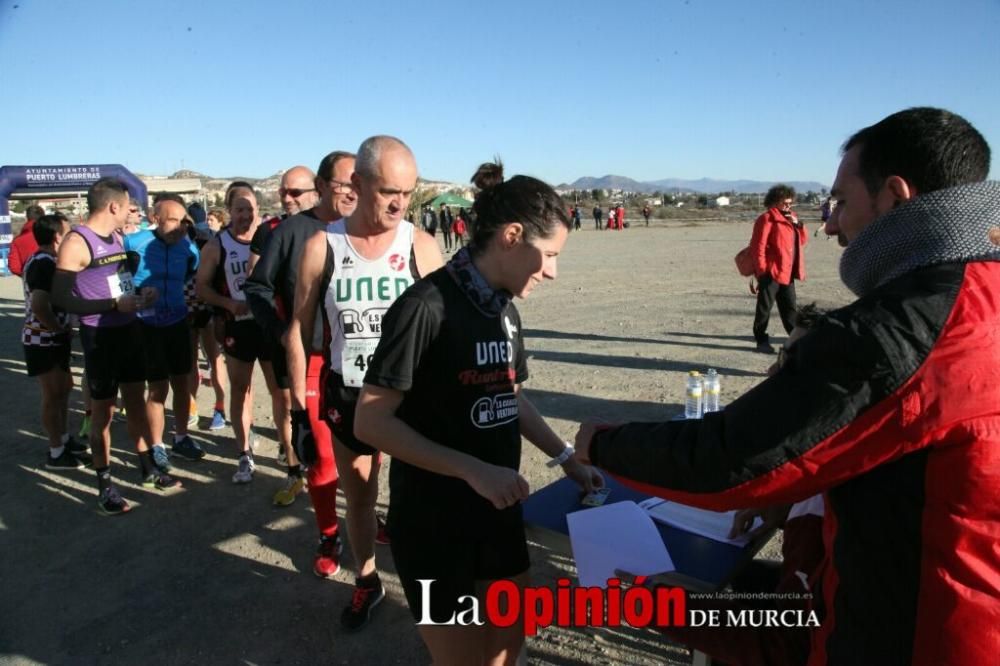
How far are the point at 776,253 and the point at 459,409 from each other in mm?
6969

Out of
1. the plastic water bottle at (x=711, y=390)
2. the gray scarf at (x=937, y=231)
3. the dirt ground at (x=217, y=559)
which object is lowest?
the dirt ground at (x=217, y=559)

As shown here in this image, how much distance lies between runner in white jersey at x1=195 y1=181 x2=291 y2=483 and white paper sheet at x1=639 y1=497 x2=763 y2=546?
330 cm

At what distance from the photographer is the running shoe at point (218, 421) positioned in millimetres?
6352

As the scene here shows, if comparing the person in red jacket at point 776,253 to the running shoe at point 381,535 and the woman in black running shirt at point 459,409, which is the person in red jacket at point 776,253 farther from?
the woman in black running shirt at point 459,409

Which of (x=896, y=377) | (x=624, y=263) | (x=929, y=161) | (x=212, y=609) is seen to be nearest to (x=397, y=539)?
(x=896, y=377)

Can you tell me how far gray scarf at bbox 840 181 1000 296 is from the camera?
1165 mm

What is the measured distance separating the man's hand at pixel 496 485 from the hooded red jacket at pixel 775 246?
697cm

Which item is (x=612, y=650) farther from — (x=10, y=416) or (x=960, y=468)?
(x=10, y=416)

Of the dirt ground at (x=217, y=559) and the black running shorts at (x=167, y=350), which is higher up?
the black running shorts at (x=167, y=350)

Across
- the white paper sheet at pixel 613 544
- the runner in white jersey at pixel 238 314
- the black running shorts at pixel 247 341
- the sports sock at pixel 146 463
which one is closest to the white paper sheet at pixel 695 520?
the white paper sheet at pixel 613 544

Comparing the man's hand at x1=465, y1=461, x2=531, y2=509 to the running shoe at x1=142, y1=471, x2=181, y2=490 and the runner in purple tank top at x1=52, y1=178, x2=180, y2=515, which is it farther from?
the running shoe at x1=142, y1=471, x2=181, y2=490

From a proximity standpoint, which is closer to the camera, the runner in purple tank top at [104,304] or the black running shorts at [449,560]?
the black running shorts at [449,560]

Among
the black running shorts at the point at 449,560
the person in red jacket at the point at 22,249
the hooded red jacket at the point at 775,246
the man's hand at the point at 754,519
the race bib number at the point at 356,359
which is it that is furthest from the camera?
the person in red jacket at the point at 22,249

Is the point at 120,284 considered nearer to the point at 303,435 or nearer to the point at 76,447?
the point at 76,447
